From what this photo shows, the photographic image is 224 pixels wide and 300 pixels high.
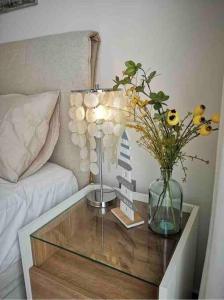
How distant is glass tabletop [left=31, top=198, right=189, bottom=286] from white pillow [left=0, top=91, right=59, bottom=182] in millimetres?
291

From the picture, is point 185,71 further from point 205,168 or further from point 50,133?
point 50,133

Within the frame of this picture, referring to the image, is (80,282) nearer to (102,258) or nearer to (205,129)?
(102,258)

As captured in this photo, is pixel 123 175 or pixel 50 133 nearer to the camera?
pixel 123 175

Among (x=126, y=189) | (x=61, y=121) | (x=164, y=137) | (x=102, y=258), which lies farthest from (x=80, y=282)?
(x=61, y=121)

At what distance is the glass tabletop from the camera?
73 centimetres

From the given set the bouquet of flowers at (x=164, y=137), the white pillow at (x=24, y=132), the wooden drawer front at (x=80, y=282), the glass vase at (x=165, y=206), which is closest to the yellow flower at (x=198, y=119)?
the bouquet of flowers at (x=164, y=137)

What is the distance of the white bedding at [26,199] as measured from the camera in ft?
2.94

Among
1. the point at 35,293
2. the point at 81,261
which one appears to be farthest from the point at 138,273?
the point at 35,293

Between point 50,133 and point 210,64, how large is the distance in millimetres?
795

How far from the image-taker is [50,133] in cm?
121

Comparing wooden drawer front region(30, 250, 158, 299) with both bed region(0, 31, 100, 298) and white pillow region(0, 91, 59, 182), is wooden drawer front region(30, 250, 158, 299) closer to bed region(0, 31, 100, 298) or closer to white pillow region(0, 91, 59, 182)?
bed region(0, 31, 100, 298)

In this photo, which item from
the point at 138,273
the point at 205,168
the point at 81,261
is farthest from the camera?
the point at 205,168

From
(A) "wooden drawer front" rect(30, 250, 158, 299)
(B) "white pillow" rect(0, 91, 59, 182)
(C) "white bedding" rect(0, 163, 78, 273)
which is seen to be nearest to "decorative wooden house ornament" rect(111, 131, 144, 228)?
(A) "wooden drawer front" rect(30, 250, 158, 299)

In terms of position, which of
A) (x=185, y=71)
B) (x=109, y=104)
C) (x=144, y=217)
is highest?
(x=185, y=71)
